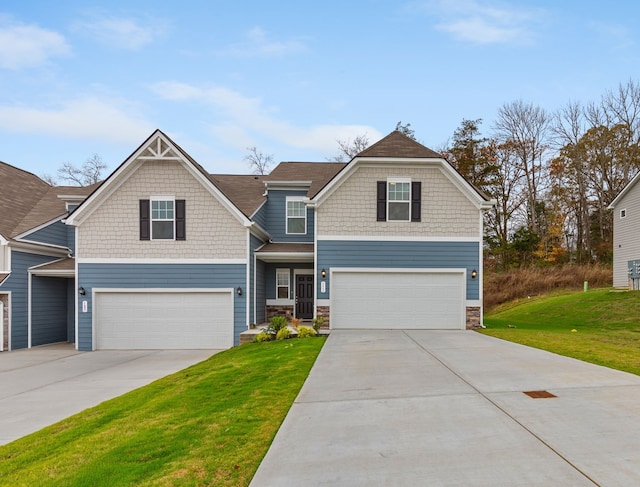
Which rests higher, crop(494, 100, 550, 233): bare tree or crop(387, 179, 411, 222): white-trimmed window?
crop(494, 100, 550, 233): bare tree

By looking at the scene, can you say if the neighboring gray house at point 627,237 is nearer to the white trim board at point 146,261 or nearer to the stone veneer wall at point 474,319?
the stone veneer wall at point 474,319

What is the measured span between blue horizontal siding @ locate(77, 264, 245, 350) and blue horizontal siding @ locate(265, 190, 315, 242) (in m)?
3.56

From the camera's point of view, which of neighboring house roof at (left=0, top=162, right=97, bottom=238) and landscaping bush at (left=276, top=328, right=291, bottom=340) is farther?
neighboring house roof at (left=0, top=162, right=97, bottom=238)

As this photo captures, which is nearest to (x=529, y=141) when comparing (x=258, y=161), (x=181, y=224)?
(x=258, y=161)

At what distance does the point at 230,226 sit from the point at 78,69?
9.76 metres

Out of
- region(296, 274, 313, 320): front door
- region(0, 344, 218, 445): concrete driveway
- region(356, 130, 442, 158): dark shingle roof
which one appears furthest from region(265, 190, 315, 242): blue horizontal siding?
region(0, 344, 218, 445): concrete driveway

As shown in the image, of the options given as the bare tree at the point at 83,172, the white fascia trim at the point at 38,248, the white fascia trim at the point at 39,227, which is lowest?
the white fascia trim at the point at 38,248

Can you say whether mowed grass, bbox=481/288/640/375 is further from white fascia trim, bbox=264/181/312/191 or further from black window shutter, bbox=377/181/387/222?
white fascia trim, bbox=264/181/312/191

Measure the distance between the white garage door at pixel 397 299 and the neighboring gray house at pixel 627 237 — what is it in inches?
508

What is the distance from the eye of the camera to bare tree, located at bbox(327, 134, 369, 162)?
33312mm

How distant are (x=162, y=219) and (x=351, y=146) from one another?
21.9 meters

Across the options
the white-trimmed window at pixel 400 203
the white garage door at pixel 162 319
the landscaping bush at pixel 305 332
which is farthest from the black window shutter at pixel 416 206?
the white garage door at pixel 162 319

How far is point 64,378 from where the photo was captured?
9.95m

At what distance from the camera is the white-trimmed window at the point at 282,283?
682 inches
